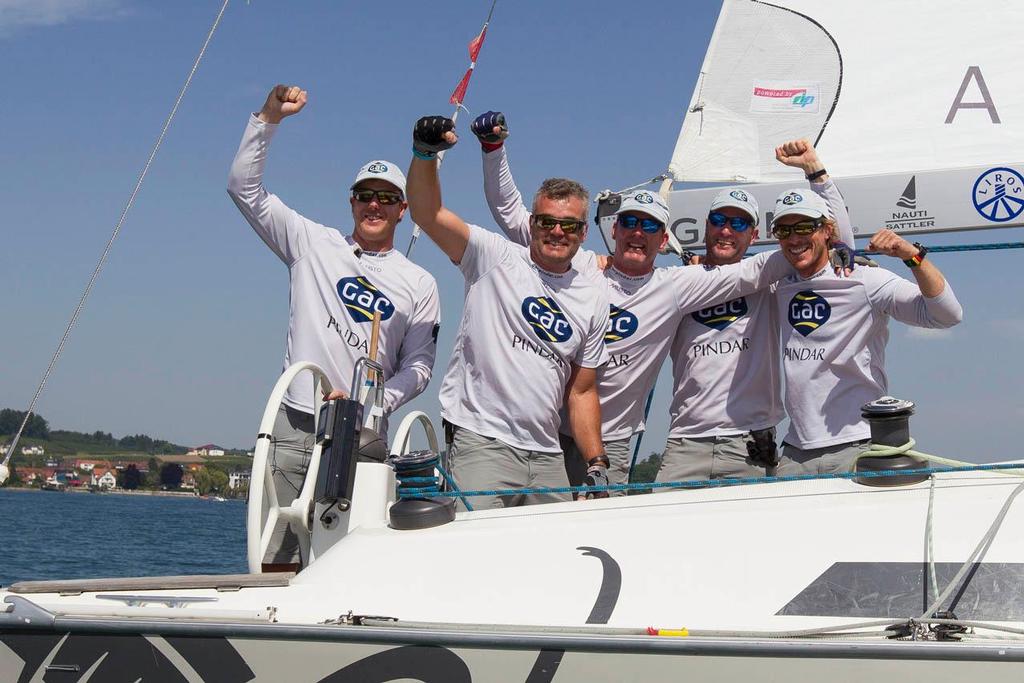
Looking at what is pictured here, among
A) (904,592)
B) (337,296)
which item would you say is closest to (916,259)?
(904,592)

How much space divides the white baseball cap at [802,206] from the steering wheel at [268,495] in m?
2.01

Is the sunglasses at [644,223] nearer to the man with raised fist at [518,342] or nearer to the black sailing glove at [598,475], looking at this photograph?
the man with raised fist at [518,342]

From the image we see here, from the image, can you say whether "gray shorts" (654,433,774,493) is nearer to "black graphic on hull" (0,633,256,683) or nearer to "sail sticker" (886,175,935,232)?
"sail sticker" (886,175,935,232)

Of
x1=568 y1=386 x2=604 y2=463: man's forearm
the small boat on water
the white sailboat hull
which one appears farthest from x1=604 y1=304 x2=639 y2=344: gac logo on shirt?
the white sailboat hull

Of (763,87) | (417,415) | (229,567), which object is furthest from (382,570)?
(229,567)

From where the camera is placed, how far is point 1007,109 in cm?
639

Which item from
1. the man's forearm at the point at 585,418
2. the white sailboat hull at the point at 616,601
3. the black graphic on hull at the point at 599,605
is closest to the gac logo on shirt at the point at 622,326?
the man's forearm at the point at 585,418

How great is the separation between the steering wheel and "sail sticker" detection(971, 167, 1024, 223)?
11.5 ft

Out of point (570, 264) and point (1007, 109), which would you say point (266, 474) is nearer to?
point (570, 264)

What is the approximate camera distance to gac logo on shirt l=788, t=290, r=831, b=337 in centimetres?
484

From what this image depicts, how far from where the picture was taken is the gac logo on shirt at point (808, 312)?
4840 mm

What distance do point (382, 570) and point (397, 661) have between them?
0.49 meters

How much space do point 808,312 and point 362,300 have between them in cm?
179

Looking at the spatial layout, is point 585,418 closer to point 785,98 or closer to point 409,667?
point 409,667
